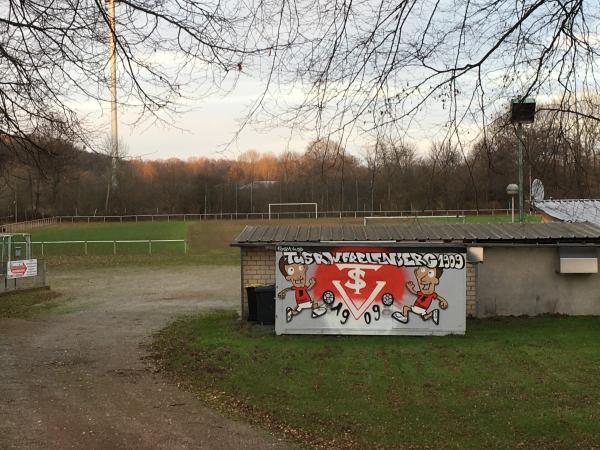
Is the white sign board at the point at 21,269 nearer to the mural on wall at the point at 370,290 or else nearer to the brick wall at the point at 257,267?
the brick wall at the point at 257,267

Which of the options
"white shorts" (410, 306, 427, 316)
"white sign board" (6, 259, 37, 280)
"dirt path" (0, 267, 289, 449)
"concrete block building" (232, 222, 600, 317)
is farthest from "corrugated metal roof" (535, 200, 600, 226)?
"white sign board" (6, 259, 37, 280)

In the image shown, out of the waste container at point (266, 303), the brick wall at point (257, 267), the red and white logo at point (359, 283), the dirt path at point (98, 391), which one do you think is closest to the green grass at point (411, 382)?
the waste container at point (266, 303)

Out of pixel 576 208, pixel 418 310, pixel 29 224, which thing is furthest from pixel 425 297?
pixel 29 224

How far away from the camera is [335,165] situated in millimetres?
4727

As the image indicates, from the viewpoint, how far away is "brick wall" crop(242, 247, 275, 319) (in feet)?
46.6

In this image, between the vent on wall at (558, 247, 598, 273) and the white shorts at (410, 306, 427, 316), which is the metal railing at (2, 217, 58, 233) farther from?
the vent on wall at (558, 247, 598, 273)

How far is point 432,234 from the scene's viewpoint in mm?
14094

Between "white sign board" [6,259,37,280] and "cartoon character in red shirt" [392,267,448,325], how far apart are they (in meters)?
14.7

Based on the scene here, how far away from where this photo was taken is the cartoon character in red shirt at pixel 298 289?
484 inches

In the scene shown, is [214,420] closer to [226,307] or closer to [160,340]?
[160,340]

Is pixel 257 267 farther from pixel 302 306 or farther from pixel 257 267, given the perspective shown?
pixel 302 306

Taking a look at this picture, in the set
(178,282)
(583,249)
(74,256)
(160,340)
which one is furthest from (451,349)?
(74,256)

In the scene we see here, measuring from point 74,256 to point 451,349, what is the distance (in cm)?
3067

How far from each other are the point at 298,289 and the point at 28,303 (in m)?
11.0
